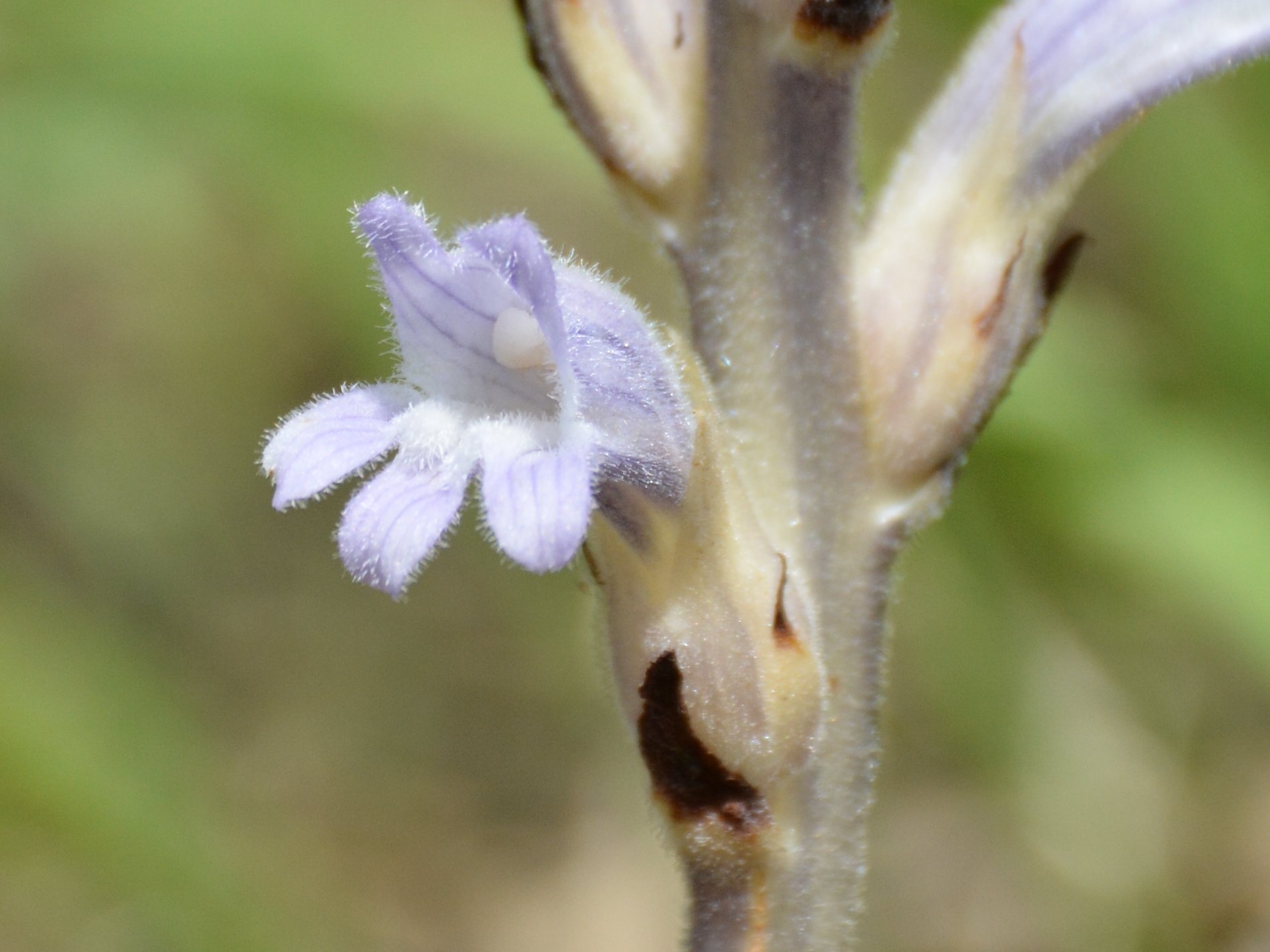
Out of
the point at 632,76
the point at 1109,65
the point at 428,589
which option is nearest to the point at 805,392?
the point at 632,76

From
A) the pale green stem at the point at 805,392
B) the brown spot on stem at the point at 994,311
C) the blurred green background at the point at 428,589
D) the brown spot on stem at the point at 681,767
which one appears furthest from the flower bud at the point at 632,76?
the brown spot on stem at the point at 681,767

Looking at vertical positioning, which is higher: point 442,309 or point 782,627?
point 442,309

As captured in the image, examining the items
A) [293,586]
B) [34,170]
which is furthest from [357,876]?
[34,170]

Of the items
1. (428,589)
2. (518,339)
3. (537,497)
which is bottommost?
(537,497)

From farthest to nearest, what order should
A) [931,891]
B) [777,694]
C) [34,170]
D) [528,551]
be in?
[931,891], [34,170], [777,694], [528,551]

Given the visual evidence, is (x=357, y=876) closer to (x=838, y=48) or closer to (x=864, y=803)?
(x=864, y=803)

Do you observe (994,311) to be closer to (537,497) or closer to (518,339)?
(518,339)

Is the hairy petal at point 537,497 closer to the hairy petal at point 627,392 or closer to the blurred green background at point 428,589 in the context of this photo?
the hairy petal at point 627,392
